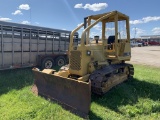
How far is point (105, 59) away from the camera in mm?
7414

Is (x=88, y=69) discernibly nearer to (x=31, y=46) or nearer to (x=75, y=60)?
(x=75, y=60)

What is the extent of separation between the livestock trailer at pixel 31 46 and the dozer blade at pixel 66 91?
3.49 meters

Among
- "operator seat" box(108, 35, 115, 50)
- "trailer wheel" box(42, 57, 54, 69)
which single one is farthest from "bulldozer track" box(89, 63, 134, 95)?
"trailer wheel" box(42, 57, 54, 69)

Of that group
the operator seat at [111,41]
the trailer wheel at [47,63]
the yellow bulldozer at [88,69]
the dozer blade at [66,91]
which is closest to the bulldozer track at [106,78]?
the yellow bulldozer at [88,69]

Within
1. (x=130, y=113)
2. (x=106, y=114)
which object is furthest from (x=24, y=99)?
(x=130, y=113)

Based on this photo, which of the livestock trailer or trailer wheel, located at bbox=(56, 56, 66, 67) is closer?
the livestock trailer

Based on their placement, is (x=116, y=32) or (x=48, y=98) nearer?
(x=48, y=98)

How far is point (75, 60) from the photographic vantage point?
6.69m

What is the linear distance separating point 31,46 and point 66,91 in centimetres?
594

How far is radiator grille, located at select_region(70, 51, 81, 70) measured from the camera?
6.57 meters

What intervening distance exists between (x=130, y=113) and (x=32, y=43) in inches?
298

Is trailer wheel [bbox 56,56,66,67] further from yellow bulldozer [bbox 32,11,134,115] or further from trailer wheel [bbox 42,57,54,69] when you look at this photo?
yellow bulldozer [bbox 32,11,134,115]

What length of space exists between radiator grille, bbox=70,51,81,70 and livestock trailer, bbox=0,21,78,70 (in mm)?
4644

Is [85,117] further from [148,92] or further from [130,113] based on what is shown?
[148,92]
